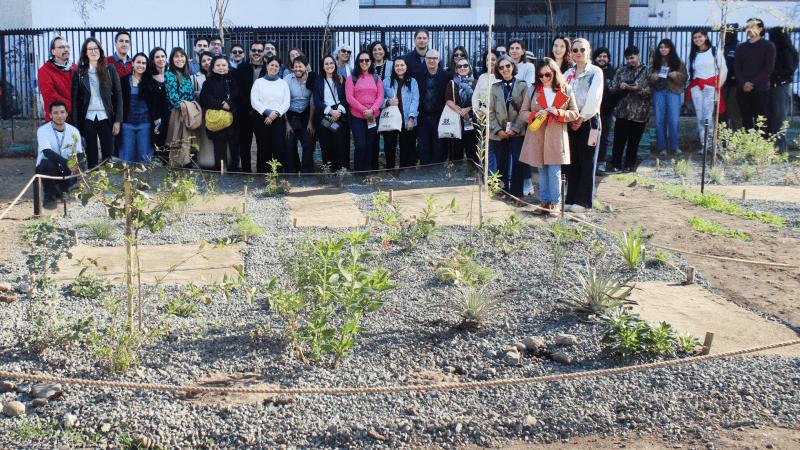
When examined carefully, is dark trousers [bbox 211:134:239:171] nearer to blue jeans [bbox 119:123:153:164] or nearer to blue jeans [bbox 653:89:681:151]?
blue jeans [bbox 119:123:153:164]

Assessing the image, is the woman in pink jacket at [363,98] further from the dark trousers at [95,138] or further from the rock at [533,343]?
the rock at [533,343]

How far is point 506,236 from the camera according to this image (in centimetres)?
658

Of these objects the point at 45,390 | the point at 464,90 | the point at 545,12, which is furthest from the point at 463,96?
the point at 545,12

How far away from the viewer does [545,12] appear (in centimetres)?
2255

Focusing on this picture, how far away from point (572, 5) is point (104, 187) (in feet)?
68.0

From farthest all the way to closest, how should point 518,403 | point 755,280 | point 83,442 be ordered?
point 755,280, point 518,403, point 83,442

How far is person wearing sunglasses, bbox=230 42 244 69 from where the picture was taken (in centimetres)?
1069

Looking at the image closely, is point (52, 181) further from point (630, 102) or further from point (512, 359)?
point (630, 102)

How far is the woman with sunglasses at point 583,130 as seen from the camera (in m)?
7.77

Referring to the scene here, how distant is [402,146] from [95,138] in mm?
4040

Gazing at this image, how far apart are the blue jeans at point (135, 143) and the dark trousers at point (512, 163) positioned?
435 cm

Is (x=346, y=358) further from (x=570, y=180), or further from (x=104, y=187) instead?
(x=570, y=180)

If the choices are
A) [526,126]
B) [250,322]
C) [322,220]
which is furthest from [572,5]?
[250,322]

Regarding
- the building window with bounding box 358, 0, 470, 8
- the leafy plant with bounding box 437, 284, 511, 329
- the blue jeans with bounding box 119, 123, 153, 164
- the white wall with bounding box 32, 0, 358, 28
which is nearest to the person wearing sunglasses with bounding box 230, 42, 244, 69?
the blue jeans with bounding box 119, 123, 153, 164
